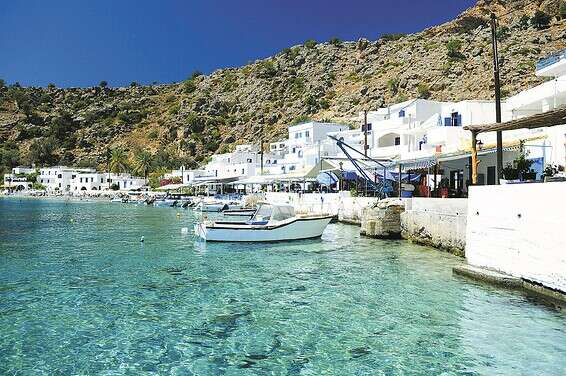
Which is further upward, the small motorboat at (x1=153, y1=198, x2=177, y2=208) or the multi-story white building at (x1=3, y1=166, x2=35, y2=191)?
the multi-story white building at (x1=3, y1=166, x2=35, y2=191)

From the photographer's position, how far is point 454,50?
4183 inches

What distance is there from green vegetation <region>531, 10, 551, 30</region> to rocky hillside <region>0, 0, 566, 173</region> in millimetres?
315

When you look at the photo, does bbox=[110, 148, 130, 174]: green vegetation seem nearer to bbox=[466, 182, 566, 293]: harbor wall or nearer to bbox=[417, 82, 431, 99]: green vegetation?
bbox=[417, 82, 431, 99]: green vegetation

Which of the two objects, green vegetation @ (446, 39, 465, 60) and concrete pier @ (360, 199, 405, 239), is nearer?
concrete pier @ (360, 199, 405, 239)

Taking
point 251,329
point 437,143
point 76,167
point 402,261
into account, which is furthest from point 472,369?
point 76,167

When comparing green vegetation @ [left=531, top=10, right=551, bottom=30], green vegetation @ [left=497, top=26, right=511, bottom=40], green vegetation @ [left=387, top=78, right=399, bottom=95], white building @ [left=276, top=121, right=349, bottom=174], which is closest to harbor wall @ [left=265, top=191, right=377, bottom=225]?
white building @ [left=276, top=121, right=349, bottom=174]

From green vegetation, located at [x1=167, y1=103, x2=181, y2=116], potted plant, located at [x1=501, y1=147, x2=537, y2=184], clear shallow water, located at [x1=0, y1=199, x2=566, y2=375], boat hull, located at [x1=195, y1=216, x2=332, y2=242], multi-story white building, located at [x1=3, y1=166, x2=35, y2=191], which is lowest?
clear shallow water, located at [x1=0, y1=199, x2=566, y2=375]

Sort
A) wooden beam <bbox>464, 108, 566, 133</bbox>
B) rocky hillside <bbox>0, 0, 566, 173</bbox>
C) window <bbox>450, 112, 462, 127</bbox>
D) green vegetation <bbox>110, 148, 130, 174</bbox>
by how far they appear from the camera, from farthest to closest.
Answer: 1. green vegetation <bbox>110, 148, 130, 174</bbox>
2. rocky hillside <bbox>0, 0, 566, 173</bbox>
3. window <bbox>450, 112, 462, 127</bbox>
4. wooden beam <bbox>464, 108, 566, 133</bbox>

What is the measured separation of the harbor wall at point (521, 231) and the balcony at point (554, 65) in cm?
1593

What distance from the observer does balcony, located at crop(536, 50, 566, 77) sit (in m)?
26.0

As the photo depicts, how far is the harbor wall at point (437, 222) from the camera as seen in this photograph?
2031 cm

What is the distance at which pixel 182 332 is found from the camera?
35.7ft

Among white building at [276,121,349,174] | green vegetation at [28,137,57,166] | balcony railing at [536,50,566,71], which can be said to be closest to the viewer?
balcony railing at [536,50,566,71]

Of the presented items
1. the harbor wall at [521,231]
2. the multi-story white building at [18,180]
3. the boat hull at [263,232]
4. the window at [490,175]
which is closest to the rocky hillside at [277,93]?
the multi-story white building at [18,180]
